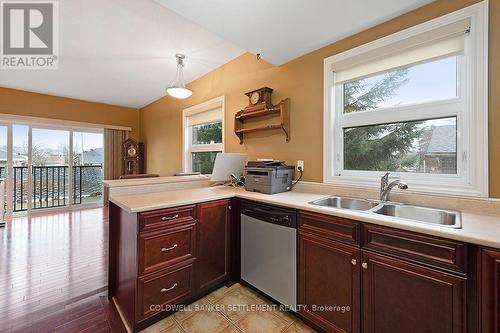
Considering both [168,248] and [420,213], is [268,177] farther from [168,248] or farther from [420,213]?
[420,213]

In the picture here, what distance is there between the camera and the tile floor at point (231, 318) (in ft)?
4.90

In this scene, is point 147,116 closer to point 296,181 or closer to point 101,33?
point 101,33

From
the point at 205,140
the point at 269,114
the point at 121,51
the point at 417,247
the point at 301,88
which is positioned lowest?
the point at 417,247

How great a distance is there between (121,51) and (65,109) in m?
3.08

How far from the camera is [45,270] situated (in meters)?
2.22

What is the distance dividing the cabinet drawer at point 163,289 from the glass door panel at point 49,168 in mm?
4903

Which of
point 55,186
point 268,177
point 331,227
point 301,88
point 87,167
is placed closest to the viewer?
point 331,227

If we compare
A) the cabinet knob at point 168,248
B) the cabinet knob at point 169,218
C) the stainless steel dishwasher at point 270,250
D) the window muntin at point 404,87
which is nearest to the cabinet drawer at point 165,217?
the cabinet knob at point 169,218

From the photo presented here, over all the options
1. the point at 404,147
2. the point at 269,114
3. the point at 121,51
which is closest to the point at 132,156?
the point at 121,51

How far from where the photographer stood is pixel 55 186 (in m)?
4.79

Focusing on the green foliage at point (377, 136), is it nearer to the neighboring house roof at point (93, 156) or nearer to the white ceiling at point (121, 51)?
the white ceiling at point (121, 51)

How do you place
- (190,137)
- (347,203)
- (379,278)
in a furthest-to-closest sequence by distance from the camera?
(190,137), (347,203), (379,278)

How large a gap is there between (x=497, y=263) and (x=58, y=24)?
3.77 metres

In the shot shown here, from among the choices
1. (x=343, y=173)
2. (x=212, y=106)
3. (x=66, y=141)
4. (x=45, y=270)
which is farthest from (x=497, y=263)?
(x=66, y=141)
